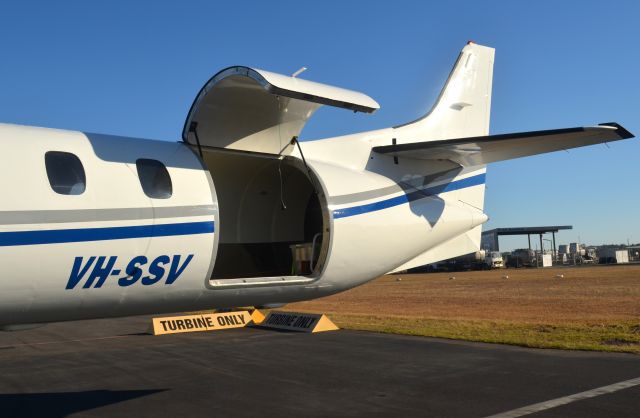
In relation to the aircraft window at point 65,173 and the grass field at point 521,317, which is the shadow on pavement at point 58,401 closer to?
the aircraft window at point 65,173

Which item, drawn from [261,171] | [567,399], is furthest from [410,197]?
[567,399]

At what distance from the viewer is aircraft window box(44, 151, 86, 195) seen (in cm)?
498

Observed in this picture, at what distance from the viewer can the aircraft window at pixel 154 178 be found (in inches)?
216

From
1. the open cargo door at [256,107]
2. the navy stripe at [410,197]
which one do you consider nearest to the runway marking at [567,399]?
the navy stripe at [410,197]

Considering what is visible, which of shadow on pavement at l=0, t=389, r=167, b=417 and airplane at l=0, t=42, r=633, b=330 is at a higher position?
airplane at l=0, t=42, r=633, b=330

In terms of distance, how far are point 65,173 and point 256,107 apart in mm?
2175

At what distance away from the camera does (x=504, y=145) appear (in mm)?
7285

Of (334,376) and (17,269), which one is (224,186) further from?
(334,376)

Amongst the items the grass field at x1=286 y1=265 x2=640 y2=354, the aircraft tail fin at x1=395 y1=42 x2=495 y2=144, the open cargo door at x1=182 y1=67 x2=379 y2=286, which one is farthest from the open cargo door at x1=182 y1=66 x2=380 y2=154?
the grass field at x1=286 y1=265 x2=640 y2=354

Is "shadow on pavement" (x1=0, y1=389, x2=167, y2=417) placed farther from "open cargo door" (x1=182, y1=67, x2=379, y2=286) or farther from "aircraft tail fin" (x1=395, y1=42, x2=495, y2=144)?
"aircraft tail fin" (x1=395, y1=42, x2=495, y2=144)

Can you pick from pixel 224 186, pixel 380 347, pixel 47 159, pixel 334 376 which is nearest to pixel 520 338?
pixel 380 347

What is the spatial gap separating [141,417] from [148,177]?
489cm

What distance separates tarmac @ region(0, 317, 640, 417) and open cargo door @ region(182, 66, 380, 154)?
14.7ft

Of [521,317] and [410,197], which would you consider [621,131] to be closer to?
[410,197]
